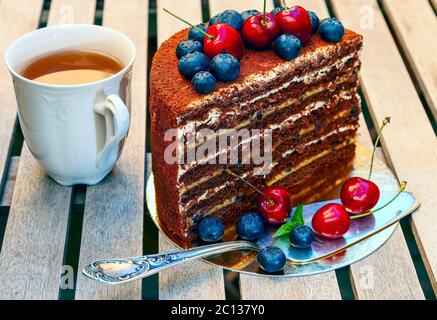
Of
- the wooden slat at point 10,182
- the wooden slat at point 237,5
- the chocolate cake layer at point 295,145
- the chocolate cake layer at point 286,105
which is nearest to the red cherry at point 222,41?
the chocolate cake layer at point 286,105

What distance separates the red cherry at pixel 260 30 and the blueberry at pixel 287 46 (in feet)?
0.07

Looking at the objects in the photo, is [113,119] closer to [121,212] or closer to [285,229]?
[121,212]

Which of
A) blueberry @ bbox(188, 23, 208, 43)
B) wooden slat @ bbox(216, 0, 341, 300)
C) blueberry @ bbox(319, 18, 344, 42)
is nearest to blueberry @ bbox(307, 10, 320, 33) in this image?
blueberry @ bbox(319, 18, 344, 42)

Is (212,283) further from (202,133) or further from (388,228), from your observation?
(388,228)

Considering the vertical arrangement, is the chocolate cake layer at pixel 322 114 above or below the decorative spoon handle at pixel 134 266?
above

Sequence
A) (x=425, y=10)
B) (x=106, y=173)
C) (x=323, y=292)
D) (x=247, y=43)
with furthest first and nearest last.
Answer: (x=425, y=10)
(x=106, y=173)
(x=247, y=43)
(x=323, y=292)

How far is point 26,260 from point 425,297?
81 centimetres

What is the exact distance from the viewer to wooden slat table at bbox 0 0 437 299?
4.82 ft

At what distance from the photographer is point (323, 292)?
4.78 feet

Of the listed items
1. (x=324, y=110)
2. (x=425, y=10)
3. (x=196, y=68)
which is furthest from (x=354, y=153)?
(x=425, y=10)

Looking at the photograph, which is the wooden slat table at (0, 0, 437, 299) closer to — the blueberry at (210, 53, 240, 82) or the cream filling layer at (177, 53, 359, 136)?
the cream filling layer at (177, 53, 359, 136)

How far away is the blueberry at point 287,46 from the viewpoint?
156cm

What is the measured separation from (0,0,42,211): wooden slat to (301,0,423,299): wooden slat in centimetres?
85

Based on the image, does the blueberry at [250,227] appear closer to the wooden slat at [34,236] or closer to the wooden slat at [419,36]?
the wooden slat at [34,236]
